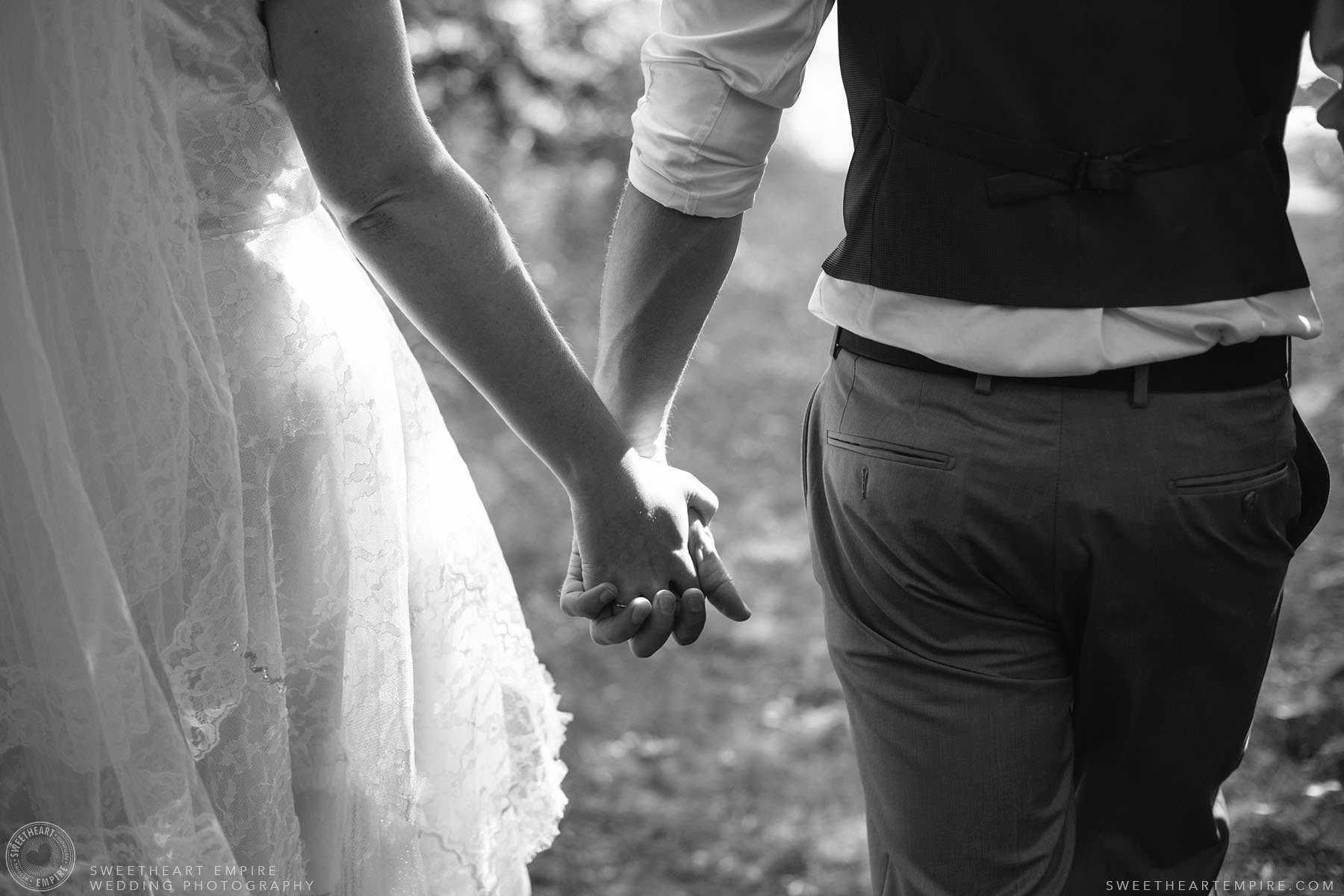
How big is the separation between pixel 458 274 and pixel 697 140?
0.50 m

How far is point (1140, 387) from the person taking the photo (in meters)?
1.66

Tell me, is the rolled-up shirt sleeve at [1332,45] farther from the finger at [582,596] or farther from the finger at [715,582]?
the finger at [582,596]

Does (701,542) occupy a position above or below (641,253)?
below

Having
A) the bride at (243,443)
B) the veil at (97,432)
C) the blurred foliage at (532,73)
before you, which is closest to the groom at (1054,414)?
the bride at (243,443)

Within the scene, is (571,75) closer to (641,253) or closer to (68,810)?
(641,253)

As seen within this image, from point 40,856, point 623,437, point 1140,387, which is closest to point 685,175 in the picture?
point 623,437

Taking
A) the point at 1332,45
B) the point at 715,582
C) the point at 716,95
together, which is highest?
the point at 1332,45

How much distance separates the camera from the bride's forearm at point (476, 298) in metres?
1.61

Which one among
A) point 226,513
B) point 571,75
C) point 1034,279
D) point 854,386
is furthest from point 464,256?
point 571,75

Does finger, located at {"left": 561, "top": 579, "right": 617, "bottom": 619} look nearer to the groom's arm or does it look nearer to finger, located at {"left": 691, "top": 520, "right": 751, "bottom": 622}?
finger, located at {"left": 691, "top": 520, "right": 751, "bottom": 622}

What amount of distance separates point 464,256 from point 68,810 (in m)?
0.82

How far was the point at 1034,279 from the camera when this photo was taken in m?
1.67

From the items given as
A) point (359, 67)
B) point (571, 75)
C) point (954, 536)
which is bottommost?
point (571, 75)

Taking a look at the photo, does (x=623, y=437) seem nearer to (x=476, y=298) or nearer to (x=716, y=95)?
(x=476, y=298)
